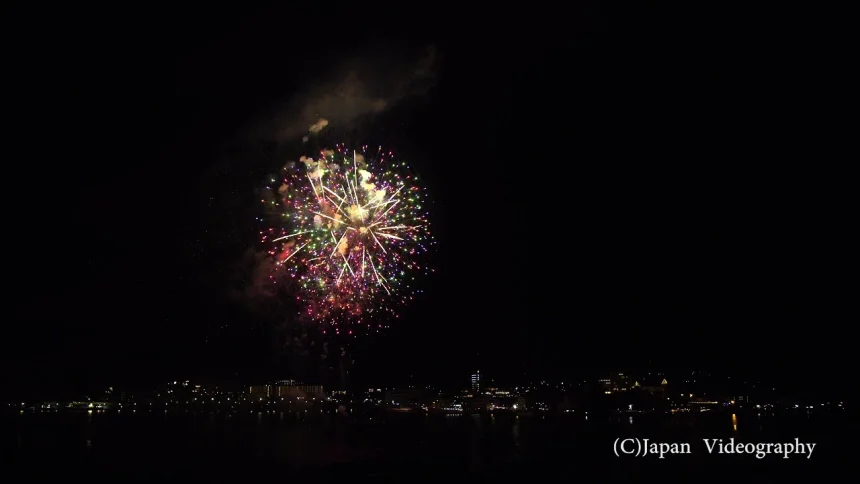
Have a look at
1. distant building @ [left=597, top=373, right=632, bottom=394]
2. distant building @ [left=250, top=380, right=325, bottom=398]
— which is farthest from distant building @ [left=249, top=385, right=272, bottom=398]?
distant building @ [left=597, top=373, right=632, bottom=394]

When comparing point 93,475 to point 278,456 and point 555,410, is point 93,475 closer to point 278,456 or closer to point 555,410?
point 278,456

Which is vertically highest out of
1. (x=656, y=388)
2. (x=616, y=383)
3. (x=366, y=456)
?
(x=616, y=383)

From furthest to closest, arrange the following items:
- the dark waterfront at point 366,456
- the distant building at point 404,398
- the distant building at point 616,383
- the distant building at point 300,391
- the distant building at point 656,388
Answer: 1. the distant building at point 300,391
2. the distant building at point 404,398
3. the distant building at point 656,388
4. the distant building at point 616,383
5. the dark waterfront at point 366,456

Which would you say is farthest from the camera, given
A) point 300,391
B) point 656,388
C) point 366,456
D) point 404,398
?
point 300,391

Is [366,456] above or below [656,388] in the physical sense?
below

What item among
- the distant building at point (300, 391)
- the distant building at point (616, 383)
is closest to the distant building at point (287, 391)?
the distant building at point (300, 391)

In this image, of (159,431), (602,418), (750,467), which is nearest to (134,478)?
(750,467)

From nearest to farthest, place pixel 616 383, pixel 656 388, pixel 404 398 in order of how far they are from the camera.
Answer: pixel 616 383 < pixel 656 388 < pixel 404 398

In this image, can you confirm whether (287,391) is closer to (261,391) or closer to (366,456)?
(261,391)

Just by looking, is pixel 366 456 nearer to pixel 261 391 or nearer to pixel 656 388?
pixel 656 388

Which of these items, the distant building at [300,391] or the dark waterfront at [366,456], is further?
the distant building at [300,391]

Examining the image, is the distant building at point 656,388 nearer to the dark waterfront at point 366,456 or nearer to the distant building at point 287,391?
the dark waterfront at point 366,456

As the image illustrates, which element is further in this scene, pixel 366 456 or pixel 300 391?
pixel 300 391

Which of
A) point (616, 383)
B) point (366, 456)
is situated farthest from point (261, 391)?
point (366, 456)
